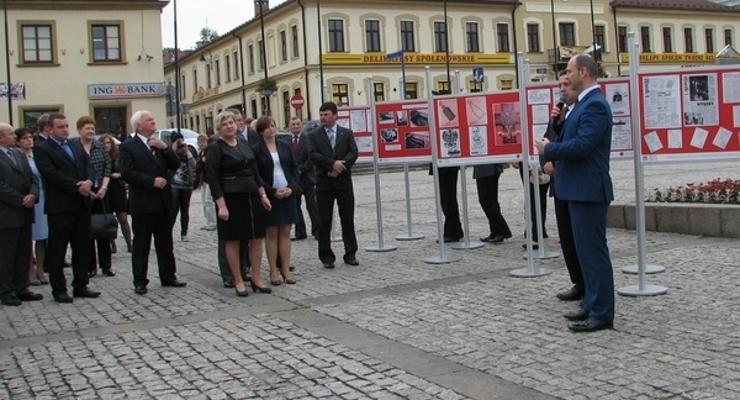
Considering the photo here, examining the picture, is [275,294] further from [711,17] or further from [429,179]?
[711,17]

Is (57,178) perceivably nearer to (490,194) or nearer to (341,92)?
(490,194)

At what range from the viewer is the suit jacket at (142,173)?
8.86m

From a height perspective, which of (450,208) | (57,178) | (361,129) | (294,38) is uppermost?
(294,38)

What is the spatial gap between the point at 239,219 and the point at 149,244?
48.7 inches

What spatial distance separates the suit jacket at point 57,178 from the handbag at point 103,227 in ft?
3.96

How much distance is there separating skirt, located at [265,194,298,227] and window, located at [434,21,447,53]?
2009 inches

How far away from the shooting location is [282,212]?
355 inches

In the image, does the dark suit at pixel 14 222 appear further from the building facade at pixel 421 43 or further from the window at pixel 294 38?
the window at pixel 294 38

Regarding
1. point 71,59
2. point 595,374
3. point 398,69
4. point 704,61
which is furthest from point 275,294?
point 704,61

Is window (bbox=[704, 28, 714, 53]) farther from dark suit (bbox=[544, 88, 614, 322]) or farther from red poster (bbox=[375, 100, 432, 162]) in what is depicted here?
dark suit (bbox=[544, 88, 614, 322])

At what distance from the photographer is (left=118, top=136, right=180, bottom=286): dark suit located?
8.89 metres

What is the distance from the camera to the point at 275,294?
8523mm

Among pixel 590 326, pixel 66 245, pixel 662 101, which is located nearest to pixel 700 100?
pixel 662 101

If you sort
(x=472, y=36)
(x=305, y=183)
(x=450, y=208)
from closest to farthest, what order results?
(x=450, y=208)
(x=305, y=183)
(x=472, y=36)
